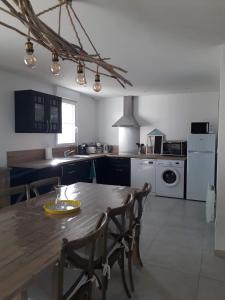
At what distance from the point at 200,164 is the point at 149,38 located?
3.10 meters

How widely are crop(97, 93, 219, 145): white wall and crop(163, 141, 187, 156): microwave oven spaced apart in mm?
272

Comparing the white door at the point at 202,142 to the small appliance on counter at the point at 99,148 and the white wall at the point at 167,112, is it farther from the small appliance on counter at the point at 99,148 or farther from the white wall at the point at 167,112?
the small appliance on counter at the point at 99,148

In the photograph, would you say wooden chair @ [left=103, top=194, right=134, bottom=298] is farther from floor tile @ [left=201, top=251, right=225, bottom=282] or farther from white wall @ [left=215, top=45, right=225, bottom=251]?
white wall @ [left=215, top=45, right=225, bottom=251]

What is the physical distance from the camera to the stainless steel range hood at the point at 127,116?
19.8 feet

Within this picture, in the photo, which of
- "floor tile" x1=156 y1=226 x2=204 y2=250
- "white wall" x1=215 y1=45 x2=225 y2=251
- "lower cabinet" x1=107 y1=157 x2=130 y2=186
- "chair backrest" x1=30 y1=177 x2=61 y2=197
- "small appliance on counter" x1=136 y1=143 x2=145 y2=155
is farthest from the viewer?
"small appliance on counter" x1=136 y1=143 x2=145 y2=155

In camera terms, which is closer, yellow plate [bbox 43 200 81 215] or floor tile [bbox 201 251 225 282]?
yellow plate [bbox 43 200 81 215]

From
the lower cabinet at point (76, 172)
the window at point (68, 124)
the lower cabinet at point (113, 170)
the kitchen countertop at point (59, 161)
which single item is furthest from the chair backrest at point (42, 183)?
the lower cabinet at point (113, 170)

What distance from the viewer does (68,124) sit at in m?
5.70

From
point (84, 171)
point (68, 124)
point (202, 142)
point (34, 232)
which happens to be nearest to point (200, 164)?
point (202, 142)

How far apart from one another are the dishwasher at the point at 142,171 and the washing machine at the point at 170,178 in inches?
4.6

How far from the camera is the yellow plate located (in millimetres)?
1956

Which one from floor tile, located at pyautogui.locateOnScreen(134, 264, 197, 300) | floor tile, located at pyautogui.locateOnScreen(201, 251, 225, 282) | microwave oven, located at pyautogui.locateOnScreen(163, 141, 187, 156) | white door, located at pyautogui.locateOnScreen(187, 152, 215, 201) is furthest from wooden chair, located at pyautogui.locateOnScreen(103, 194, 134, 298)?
microwave oven, located at pyautogui.locateOnScreen(163, 141, 187, 156)

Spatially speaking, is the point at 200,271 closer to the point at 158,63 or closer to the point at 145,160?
the point at 158,63

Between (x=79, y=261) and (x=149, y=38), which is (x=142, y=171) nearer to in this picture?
(x=149, y=38)
